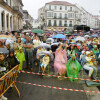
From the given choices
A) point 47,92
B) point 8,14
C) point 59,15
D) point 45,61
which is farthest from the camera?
point 59,15

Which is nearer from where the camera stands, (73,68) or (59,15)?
A: (73,68)

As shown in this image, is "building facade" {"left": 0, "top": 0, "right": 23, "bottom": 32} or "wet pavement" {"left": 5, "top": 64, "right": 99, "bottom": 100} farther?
"building facade" {"left": 0, "top": 0, "right": 23, "bottom": 32}

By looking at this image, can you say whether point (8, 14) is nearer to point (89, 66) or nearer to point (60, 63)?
point (60, 63)

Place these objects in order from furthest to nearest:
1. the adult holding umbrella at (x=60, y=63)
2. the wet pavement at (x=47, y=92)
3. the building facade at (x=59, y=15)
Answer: the building facade at (x=59, y=15) < the adult holding umbrella at (x=60, y=63) < the wet pavement at (x=47, y=92)

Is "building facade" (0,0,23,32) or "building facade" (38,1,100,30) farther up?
"building facade" (38,1,100,30)

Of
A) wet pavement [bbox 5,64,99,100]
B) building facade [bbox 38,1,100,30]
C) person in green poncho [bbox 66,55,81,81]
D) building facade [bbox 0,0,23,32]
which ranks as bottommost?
wet pavement [bbox 5,64,99,100]

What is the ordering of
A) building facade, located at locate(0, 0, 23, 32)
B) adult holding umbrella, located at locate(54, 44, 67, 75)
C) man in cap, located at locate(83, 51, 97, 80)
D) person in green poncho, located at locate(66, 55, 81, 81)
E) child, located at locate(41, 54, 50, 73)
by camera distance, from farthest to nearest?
building facade, located at locate(0, 0, 23, 32) → child, located at locate(41, 54, 50, 73) → adult holding umbrella, located at locate(54, 44, 67, 75) → person in green poncho, located at locate(66, 55, 81, 81) → man in cap, located at locate(83, 51, 97, 80)

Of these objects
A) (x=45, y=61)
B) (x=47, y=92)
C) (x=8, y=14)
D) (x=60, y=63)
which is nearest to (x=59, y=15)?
(x=8, y=14)

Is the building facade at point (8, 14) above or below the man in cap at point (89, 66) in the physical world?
above

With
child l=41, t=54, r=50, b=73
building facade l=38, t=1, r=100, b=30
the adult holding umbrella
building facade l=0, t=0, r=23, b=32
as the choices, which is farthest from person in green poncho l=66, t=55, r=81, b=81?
building facade l=38, t=1, r=100, b=30

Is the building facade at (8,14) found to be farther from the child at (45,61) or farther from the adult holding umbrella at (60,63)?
the adult holding umbrella at (60,63)

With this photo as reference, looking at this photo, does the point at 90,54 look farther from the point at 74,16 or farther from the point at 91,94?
the point at 74,16

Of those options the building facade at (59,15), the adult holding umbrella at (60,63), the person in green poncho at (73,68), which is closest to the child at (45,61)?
the adult holding umbrella at (60,63)

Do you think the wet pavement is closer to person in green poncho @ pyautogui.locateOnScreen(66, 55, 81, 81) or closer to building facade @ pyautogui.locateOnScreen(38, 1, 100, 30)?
person in green poncho @ pyautogui.locateOnScreen(66, 55, 81, 81)
